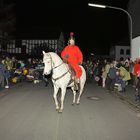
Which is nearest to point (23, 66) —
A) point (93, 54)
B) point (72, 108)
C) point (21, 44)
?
point (72, 108)

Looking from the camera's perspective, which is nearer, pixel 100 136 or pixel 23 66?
pixel 100 136

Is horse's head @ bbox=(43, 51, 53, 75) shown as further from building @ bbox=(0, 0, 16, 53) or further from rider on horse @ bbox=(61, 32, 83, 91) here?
building @ bbox=(0, 0, 16, 53)

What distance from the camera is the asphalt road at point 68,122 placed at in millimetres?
8125

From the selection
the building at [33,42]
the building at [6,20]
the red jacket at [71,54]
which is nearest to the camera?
the red jacket at [71,54]

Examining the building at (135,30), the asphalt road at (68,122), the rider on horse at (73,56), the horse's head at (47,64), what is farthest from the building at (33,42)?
the horse's head at (47,64)

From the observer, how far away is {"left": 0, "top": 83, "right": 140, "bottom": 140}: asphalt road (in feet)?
26.7

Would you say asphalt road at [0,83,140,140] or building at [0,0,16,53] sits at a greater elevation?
building at [0,0,16,53]

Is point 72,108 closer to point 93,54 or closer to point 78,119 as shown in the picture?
point 78,119

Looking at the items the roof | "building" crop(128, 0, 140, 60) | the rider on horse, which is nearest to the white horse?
the rider on horse

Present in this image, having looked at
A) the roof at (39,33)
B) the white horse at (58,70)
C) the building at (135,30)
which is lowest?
the white horse at (58,70)

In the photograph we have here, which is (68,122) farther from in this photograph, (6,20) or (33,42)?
(33,42)

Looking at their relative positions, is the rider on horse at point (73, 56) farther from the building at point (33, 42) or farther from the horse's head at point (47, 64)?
the building at point (33, 42)

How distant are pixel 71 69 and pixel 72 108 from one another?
1.53 m

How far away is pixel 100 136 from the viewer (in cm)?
808
